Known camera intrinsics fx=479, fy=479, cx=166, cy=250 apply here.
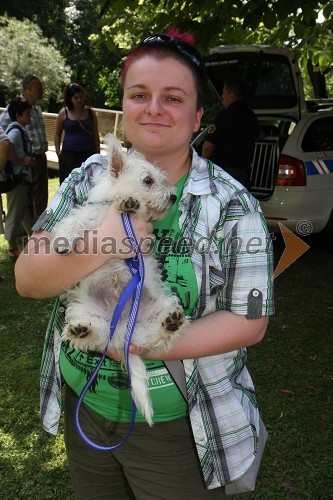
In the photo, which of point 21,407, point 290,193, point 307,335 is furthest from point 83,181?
point 290,193

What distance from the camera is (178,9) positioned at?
20.0ft

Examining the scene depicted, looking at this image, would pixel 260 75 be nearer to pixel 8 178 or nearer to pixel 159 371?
pixel 8 178

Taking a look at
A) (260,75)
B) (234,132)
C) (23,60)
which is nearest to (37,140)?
(234,132)

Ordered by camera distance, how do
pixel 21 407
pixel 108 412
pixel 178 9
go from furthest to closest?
pixel 178 9, pixel 21 407, pixel 108 412

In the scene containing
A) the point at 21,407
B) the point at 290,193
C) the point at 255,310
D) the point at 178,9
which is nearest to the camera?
the point at 255,310

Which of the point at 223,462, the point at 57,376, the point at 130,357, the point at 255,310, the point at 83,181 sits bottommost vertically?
the point at 223,462

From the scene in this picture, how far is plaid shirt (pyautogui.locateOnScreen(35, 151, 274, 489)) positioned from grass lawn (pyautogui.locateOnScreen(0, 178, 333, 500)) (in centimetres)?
180

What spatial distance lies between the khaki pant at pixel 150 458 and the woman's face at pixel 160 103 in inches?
38.5

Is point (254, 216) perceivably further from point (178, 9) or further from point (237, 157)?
point (237, 157)

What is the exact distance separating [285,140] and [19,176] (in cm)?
423

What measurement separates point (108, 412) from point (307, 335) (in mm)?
4001

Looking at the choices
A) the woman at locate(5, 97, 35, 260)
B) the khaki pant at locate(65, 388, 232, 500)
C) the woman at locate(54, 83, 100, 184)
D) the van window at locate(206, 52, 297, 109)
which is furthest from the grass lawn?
the van window at locate(206, 52, 297, 109)

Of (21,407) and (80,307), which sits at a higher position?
(80,307)

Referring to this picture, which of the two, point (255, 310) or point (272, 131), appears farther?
point (272, 131)
